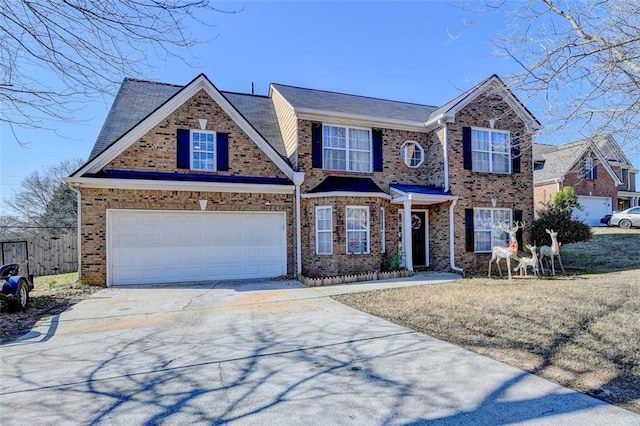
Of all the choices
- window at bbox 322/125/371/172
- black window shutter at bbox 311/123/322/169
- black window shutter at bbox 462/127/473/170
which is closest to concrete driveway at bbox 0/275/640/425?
black window shutter at bbox 311/123/322/169

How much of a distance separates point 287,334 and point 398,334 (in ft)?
5.93

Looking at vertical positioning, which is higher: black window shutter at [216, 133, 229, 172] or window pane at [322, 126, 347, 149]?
window pane at [322, 126, 347, 149]

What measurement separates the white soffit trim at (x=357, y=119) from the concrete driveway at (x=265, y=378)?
834 cm

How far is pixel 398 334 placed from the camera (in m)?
5.91

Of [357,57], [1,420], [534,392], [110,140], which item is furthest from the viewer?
[110,140]

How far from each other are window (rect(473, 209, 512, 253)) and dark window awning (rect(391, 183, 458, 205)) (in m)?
1.69

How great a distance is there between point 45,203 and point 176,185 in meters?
27.0

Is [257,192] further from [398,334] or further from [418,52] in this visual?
[398,334]

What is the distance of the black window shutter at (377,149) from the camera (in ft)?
46.7

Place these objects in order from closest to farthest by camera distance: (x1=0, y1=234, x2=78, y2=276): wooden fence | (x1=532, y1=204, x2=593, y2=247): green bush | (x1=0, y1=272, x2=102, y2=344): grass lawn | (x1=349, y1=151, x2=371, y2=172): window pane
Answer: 1. (x1=0, y1=272, x2=102, y2=344): grass lawn
2. (x1=349, y1=151, x2=371, y2=172): window pane
3. (x1=532, y1=204, x2=593, y2=247): green bush
4. (x1=0, y1=234, x2=78, y2=276): wooden fence

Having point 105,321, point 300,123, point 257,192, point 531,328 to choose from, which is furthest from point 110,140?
point 531,328

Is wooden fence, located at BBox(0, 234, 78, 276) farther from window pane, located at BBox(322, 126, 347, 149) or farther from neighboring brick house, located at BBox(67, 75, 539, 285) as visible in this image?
window pane, located at BBox(322, 126, 347, 149)

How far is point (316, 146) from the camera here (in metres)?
13.6

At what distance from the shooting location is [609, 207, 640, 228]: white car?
74.4 ft
